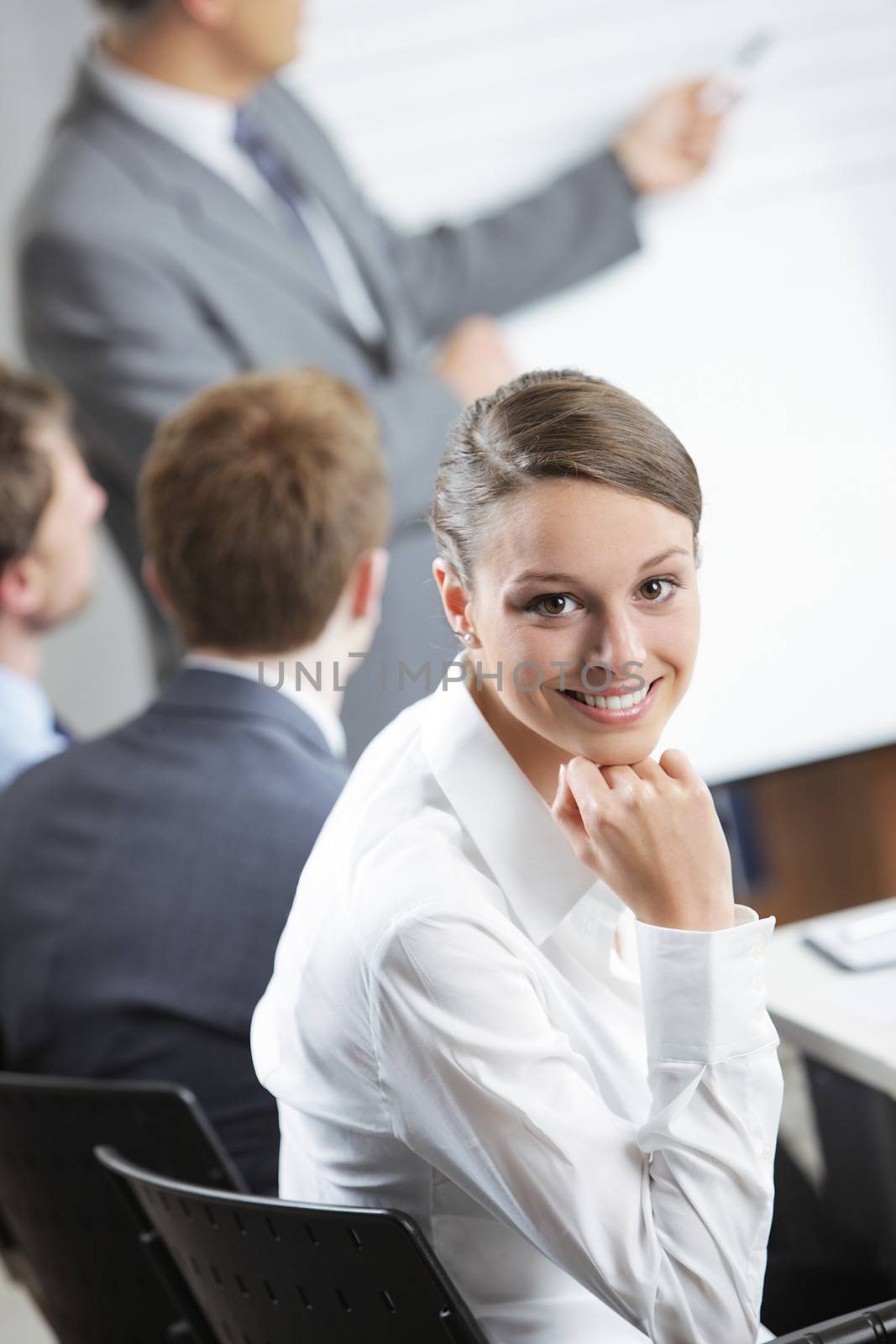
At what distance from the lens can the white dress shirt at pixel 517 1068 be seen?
767 mm

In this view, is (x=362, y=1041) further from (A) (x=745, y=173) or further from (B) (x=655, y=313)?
(A) (x=745, y=173)

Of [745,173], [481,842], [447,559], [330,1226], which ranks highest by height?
[745,173]

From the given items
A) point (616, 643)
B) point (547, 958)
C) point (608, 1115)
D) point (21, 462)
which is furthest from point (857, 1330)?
point (21, 462)

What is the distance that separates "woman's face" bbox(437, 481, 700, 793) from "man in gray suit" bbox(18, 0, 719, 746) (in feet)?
3.70

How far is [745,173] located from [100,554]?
1.14m

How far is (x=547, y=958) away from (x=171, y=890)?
43 centimetres

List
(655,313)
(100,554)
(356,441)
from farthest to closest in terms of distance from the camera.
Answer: (100,554)
(655,313)
(356,441)

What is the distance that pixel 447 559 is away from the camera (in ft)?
2.90

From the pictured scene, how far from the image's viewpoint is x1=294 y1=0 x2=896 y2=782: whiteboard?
188cm

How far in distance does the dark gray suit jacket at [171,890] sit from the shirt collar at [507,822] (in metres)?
0.32

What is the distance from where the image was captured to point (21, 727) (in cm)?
190

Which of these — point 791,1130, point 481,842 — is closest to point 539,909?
point 481,842

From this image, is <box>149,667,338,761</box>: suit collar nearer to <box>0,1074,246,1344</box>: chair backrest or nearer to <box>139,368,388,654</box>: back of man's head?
<box>139,368,388,654</box>: back of man's head

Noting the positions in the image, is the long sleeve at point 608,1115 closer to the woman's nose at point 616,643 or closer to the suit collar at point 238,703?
the woman's nose at point 616,643
